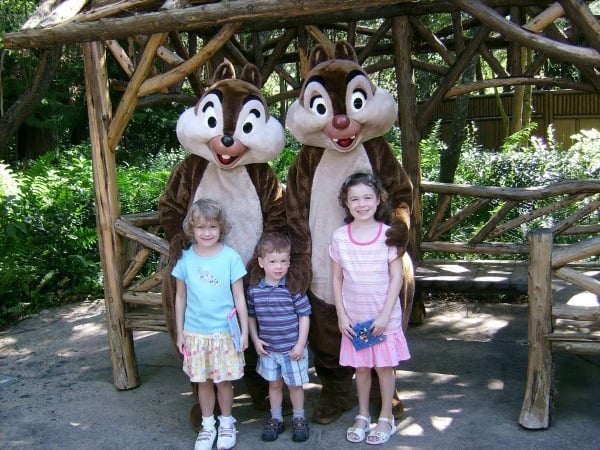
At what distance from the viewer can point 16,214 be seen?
7.01 m

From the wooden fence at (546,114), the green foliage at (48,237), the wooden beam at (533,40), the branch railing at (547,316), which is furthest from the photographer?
the wooden fence at (546,114)

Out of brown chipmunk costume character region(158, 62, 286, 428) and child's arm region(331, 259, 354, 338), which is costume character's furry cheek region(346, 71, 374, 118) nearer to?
brown chipmunk costume character region(158, 62, 286, 428)

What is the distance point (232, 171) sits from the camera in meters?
4.02

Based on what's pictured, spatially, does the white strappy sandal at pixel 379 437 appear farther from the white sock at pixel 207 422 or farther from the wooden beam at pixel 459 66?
the wooden beam at pixel 459 66

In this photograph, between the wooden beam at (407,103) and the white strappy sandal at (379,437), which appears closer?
the white strappy sandal at (379,437)

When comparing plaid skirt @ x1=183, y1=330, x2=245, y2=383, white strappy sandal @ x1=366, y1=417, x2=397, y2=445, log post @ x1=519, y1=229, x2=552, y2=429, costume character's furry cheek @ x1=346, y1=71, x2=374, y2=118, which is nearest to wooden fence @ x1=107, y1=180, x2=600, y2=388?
log post @ x1=519, y1=229, x2=552, y2=429

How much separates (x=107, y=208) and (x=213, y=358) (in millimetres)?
1608

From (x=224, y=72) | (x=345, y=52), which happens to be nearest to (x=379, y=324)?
(x=345, y=52)

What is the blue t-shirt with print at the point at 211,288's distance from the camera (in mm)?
3629

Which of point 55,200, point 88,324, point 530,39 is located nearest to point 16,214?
point 55,200

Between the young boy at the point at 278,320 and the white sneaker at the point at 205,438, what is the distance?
0.45 metres

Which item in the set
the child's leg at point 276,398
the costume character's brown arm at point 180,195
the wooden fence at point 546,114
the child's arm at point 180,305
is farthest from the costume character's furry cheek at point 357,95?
the wooden fence at point 546,114

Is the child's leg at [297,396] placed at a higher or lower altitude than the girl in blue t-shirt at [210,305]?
lower

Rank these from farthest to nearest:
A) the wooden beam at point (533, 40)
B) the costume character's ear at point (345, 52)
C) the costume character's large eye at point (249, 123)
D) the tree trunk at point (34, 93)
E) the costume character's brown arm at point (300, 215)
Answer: the tree trunk at point (34, 93) → the costume character's ear at point (345, 52) → the costume character's large eye at point (249, 123) → the costume character's brown arm at point (300, 215) → the wooden beam at point (533, 40)
